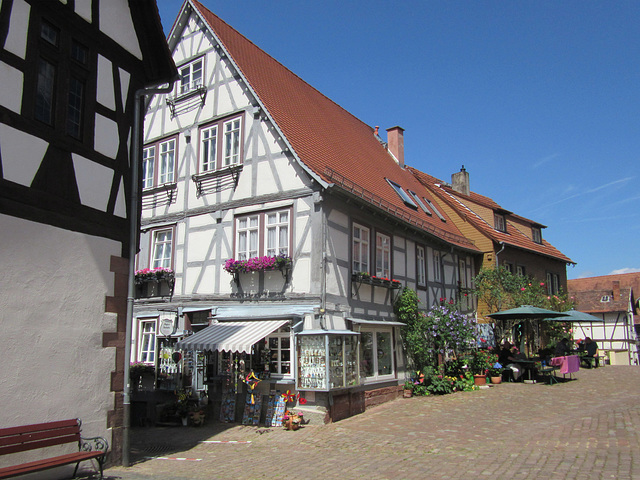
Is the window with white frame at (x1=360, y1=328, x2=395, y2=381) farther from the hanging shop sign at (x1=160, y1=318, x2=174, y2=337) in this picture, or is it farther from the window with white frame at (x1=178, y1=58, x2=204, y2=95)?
the window with white frame at (x1=178, y1=58, x2=204, y2=95)

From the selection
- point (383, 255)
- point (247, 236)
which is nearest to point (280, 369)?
point (247, 236)

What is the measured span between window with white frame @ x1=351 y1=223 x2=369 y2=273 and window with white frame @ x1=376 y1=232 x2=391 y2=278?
2.01ft

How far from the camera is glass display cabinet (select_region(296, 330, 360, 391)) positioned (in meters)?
12.5

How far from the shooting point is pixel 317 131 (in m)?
17.3

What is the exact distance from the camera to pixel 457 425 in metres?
11.3

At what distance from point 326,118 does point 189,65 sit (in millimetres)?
4987

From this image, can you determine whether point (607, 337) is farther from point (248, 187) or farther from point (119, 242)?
point (119, 242)

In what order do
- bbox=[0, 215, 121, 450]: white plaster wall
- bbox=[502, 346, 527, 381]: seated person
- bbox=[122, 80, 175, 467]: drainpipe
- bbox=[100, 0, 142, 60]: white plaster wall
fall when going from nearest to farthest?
bbox=[0, 215, 121, 450]: white plaster wall, bbox=[122, 80, 175, 467]: drainpipe, bbox=[100, 0, 142, 60]: white plaster wall, bbox=[502, 346, 527, 381]: seated person

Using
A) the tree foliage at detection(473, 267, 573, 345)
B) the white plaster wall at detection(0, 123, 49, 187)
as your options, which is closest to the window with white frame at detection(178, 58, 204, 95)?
the white plaster wall at detection(0, 123, 49, 187)

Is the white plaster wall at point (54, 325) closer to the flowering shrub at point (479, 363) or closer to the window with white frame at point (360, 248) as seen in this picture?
the window with white frame at point (360, 248)

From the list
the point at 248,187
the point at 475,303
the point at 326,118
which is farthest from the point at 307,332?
the point at 475,303

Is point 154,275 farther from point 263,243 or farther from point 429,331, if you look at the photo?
point 429,331

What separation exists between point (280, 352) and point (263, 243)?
112 inches

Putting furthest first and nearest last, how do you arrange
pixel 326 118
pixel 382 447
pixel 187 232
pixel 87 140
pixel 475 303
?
pixel 475 303 → pixel 326 118 → pixel 187 232 → pixel 382 447 → pixel 87 140
